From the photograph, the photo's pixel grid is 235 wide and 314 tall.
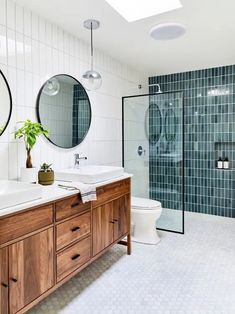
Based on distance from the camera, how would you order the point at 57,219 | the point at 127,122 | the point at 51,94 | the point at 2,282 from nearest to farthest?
the point at 2,282, the point at 57,219, the point at 51,94, the point at 127,122

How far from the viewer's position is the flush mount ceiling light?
204 centimetres

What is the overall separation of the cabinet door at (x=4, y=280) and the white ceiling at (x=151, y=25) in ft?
6.21

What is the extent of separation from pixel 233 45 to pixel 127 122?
1602mm

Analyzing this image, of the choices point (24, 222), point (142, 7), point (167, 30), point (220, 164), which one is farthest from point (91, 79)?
point (220, 164)

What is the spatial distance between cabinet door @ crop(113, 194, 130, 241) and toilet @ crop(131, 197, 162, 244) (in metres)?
0.34

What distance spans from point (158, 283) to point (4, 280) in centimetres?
128

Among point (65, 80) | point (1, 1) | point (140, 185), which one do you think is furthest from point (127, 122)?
point (1, 1)

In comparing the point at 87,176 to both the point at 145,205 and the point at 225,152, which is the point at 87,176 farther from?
the point at 225,152

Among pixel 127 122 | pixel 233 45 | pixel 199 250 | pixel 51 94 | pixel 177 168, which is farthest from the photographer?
pixel 127 122

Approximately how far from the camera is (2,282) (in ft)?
4.35

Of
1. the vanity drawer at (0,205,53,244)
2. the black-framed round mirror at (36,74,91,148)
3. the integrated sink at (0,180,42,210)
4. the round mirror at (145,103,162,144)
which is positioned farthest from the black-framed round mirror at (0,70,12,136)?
the round mirror at (145,103,162,144)

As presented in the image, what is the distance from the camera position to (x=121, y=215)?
249cm

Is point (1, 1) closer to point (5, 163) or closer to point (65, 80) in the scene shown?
point (65, 80)

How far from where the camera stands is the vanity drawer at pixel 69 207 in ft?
5.55
